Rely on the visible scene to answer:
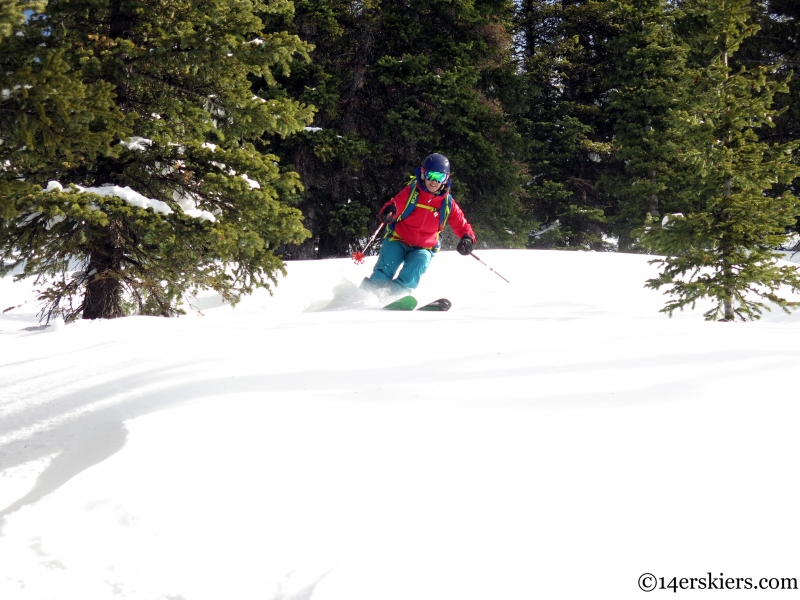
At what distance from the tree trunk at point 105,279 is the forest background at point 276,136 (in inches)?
0.8

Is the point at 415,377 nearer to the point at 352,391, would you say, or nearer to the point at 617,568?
the point at 352,391

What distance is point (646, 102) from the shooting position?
18.4 m

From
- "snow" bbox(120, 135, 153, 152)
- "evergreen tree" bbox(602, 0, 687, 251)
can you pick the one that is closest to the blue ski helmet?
"snow" bbox(120, 135, 153, 152)

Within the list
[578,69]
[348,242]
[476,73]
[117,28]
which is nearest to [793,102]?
[578,69]

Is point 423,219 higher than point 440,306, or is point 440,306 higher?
point 423,219

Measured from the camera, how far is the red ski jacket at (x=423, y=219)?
25.8ft

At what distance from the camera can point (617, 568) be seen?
1777mm

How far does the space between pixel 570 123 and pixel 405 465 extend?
1989cm

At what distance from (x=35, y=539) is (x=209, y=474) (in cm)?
64

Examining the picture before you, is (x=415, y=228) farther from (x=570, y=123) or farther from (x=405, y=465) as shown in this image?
(x=570, y=123)

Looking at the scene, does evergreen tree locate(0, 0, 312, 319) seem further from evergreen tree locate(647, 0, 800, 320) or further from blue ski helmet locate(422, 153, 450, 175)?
evergreen tree locate(647, 0, 800, 320)

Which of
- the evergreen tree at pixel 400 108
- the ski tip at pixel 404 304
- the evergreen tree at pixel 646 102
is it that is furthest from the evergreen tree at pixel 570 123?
the ski tip at pixel 404 304

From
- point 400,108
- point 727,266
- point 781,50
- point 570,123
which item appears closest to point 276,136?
point 400,108

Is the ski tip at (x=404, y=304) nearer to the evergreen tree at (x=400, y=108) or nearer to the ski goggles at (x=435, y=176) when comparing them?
the ski goggles at (x=435, y=176)
